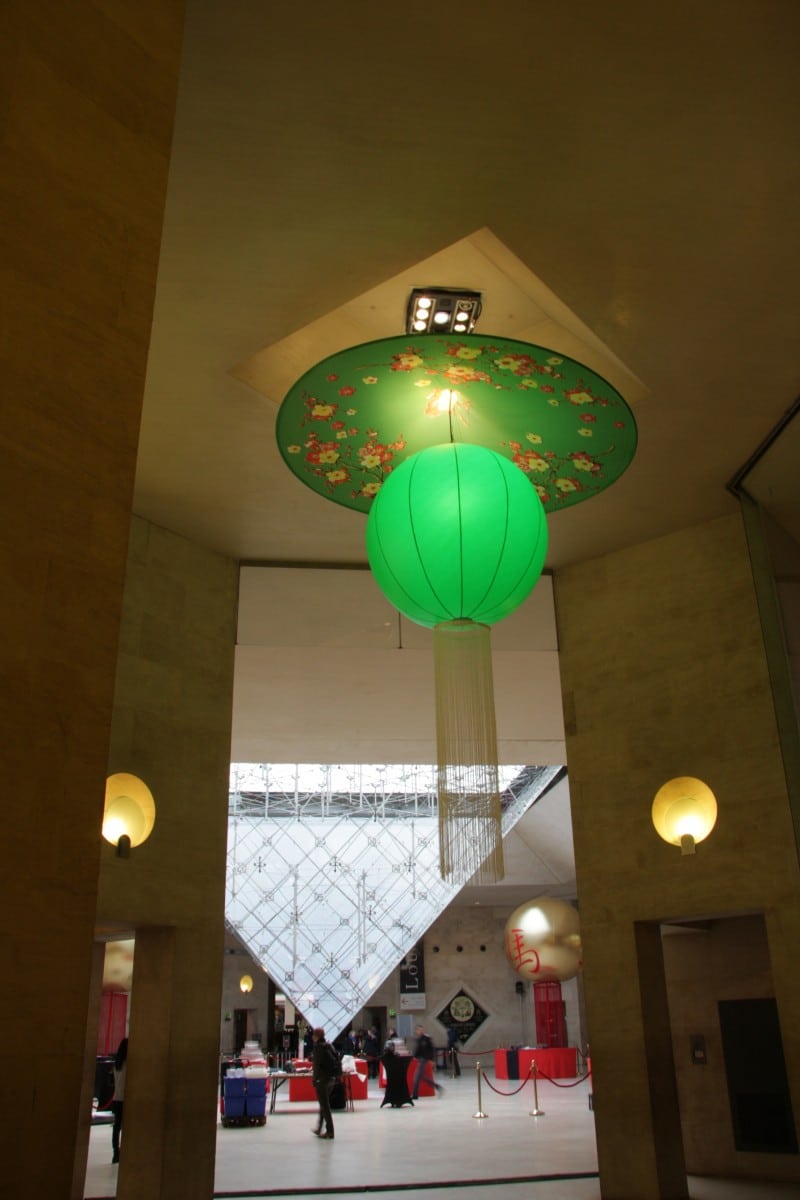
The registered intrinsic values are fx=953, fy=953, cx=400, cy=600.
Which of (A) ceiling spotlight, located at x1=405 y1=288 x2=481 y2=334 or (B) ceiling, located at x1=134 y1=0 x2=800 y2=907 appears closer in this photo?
(B) ceiling, located at x1=134 y1=0 x2=800 y2=907

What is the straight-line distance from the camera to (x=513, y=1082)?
2117 centimetres

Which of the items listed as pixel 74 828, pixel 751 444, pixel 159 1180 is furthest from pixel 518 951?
pixel 74 828

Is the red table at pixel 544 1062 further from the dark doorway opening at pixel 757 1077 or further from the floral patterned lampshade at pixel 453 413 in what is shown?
the floral patterned lampshade at pixel 453 413

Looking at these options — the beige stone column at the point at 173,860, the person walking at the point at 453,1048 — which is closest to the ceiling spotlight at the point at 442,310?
the beige stone column at the point at 173,860

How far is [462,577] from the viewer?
14.7ft

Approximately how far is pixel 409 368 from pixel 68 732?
3194mm

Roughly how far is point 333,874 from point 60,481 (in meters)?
22.6

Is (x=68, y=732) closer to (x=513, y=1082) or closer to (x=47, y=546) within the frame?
(x=47, y=546)

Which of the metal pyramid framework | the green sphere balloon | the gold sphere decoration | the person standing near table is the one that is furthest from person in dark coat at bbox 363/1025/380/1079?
the green sphere balloon

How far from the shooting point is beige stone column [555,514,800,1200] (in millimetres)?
7324

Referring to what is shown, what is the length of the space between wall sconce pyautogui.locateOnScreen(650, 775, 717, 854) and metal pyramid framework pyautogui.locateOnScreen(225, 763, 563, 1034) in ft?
44.0

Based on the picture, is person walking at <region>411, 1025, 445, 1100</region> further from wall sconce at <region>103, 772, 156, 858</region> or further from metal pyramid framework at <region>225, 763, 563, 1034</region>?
wall sconce at <region>103, 772, 156, 858</region>

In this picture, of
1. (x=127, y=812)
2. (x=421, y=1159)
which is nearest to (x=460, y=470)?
(x=127, y=812)

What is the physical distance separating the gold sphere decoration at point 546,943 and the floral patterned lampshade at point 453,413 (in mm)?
10416
